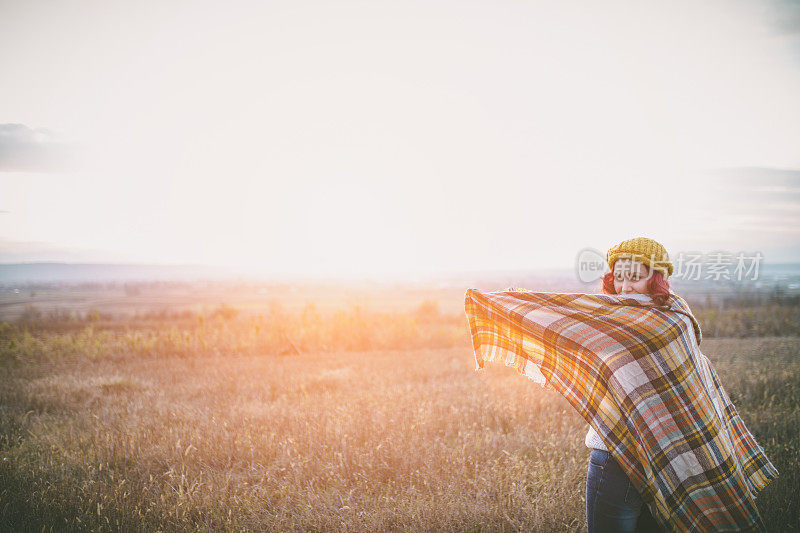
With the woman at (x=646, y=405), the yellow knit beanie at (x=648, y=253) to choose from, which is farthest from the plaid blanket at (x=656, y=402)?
the yellow knit beanie at (x=648, y=253)

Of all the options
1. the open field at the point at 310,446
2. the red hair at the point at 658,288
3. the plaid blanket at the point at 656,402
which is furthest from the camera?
the open field at the point at 310,446

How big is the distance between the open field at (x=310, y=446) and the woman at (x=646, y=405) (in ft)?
4.35

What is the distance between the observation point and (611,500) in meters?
2.53

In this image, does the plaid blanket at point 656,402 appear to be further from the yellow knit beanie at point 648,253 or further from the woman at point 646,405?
the yellow knit beanie at point 648,253

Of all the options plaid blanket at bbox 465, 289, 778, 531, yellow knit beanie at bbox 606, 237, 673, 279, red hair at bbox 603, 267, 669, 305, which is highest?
yellow knit beanie at bbox 606, 237, 673, 279

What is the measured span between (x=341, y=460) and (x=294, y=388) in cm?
357

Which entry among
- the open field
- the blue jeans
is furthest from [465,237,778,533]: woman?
the open field

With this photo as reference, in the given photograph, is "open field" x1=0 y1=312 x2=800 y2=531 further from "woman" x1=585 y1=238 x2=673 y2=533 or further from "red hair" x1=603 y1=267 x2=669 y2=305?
"red hair" x1=603 y1=267 x2=669 y2=305

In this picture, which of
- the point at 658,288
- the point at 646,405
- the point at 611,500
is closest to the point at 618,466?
the point at 611,500

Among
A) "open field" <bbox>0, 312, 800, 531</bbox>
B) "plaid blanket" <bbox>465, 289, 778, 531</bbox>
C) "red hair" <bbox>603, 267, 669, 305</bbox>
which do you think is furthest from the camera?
"open field" <bbox>0, 312, 800, 531</bbox>

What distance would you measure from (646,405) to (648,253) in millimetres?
930

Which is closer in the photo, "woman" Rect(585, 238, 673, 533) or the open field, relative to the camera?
"woman" Rect(585, 238, 673, 533)

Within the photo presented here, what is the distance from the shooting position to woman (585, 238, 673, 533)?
8.30ft

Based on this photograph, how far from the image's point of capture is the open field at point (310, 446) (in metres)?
3.84
